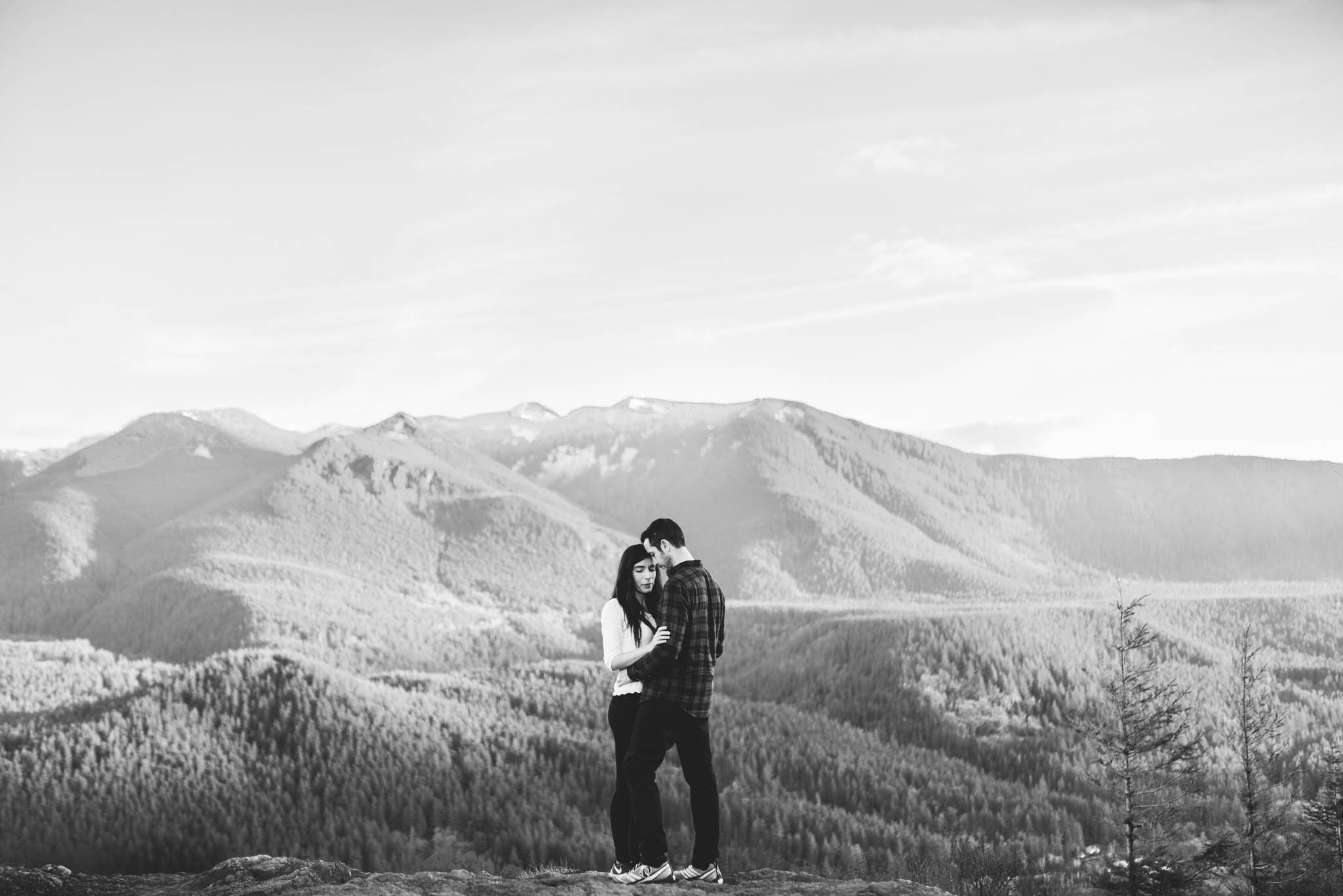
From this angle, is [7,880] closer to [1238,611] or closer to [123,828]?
[123,828]

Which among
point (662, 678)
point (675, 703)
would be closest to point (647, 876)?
point (675, 703)

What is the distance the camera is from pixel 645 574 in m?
18.2

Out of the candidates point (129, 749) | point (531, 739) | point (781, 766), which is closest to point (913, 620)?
point (781, 766)

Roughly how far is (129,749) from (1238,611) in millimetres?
182179

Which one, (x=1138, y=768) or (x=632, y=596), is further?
(x=1138, y=768)

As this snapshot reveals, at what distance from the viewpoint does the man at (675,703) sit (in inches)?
695

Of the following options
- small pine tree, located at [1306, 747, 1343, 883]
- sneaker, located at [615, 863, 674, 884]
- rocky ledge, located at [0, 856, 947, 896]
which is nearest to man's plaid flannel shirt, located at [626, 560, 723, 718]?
sneaker, located at [615, 863, 674, 884]

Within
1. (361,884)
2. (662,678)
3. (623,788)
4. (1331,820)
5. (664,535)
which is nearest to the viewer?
(662,678)

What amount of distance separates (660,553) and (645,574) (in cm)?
48

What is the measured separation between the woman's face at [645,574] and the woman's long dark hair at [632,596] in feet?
0.19

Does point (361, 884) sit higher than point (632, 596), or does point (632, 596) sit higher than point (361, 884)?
point (632, 596)

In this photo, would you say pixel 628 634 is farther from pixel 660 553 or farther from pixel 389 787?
pixel 389 787

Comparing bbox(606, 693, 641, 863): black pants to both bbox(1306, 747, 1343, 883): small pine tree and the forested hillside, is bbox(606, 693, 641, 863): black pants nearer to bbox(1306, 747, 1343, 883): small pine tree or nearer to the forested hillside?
the forested hillside

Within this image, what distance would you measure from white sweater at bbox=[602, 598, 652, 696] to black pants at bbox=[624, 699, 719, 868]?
63 centimetres
